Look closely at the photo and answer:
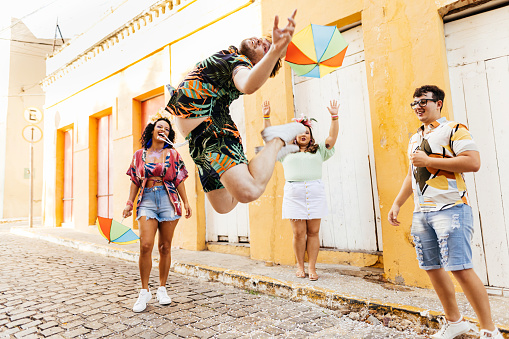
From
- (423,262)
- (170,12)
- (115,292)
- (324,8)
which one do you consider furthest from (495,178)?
(170,12)

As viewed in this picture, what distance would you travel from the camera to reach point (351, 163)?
4.54m

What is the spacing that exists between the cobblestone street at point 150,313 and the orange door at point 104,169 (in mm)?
4296

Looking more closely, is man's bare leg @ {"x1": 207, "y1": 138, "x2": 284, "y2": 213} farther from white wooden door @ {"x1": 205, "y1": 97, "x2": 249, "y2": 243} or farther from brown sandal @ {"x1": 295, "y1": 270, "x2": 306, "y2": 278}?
white wooden door @ {"x1": 205, "y1": 97, "x2": 249, "y2": 243}

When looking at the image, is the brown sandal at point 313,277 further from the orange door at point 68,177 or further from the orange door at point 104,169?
the orange door at point 68,177

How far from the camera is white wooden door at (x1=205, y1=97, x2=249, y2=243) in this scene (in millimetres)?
5867

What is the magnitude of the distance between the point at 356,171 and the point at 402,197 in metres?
1.75

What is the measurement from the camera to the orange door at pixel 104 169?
29.8ft

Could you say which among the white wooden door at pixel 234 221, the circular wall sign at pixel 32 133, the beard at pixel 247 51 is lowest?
the white wooden door at pixel 234 221

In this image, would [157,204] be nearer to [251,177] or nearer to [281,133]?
[251,177]

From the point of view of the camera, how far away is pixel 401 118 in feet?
12.1

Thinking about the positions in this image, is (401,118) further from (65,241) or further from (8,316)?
(65,241)

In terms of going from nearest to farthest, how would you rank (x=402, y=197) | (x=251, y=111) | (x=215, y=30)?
(x=402, y=197) < (x=251, y=111) < (x=215, y=30)

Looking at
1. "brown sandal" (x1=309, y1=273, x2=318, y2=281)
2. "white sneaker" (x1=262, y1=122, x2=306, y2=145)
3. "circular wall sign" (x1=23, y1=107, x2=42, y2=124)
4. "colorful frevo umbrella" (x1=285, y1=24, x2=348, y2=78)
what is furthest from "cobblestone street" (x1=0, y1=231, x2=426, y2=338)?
"circular wall sign" (x1=23, y1=107, x2=42, y2=124)

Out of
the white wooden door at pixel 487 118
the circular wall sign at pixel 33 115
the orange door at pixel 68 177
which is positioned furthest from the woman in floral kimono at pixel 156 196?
the circular wall sign at pixel 33 115
